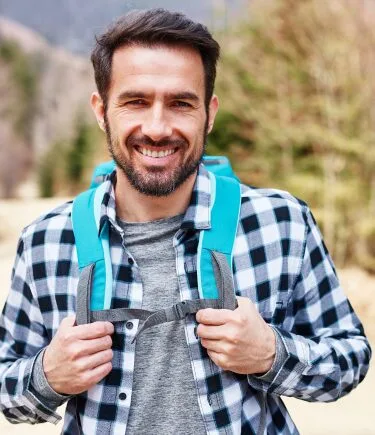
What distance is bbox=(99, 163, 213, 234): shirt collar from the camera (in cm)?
162

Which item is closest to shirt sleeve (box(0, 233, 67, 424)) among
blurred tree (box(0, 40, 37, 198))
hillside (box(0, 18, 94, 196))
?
hillside (box(0, 18, 94, 196))

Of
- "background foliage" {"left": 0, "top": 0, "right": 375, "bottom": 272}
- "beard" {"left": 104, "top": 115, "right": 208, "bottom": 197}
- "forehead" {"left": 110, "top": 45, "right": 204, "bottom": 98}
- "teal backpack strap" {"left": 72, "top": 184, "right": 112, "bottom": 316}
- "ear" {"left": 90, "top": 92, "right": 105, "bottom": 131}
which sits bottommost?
"background foliage" {"left": 0, "top": 0, "right": 375, "bottom": 272}

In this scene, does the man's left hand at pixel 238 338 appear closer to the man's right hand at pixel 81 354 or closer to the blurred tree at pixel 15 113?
the man's right hand at pixel 81 354

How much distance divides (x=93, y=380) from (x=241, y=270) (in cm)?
47

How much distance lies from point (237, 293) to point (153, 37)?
709mm

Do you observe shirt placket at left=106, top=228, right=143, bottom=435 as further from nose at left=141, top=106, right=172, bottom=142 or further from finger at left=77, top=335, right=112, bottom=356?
nose at left=141, top=106, right=172, bottom=142

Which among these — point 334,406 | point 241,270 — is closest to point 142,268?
point 241,270

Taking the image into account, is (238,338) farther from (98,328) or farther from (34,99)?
(34,99)

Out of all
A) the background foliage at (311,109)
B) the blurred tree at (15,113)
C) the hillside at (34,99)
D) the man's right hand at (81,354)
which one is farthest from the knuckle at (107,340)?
the blurred tree at (15,113)

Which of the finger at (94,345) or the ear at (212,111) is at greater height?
the ear at (212,111)

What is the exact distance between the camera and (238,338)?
56.3 inches

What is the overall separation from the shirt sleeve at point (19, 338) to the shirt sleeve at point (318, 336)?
60cm

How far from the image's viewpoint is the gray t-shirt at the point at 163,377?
5.05 feet

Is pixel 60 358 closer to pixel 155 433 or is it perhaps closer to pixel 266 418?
pixel 155 433
